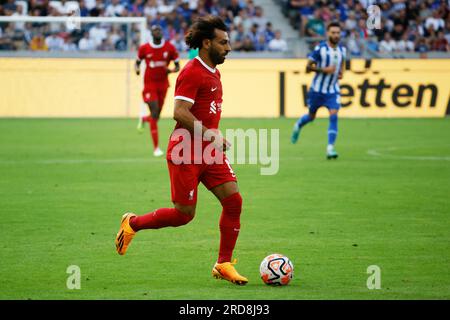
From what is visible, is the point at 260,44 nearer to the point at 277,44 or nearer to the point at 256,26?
the point at 277,44

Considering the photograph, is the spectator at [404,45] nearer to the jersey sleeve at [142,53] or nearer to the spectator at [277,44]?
the spectator at [277,44]

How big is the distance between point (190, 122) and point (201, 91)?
32 cm

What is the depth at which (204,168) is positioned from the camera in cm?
872

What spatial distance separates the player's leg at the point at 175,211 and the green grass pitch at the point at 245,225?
0.35 m

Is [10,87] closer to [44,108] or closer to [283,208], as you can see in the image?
[44,108]

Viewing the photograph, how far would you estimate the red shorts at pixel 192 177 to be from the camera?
866 centimetres

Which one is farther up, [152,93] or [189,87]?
[189,87]

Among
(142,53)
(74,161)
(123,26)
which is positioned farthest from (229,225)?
(123,26)

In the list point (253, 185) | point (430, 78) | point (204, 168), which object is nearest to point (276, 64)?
point (430, 78)

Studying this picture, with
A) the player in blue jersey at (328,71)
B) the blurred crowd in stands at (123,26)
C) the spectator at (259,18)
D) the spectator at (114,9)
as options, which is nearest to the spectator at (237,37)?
the blurred crowd in stands at (123,26)

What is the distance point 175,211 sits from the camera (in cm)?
884

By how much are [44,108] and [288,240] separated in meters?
21.7

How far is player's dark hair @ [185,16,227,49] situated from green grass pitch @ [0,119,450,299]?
200cm

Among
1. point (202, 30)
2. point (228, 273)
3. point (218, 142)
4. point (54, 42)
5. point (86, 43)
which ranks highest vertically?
point (202, 30)
